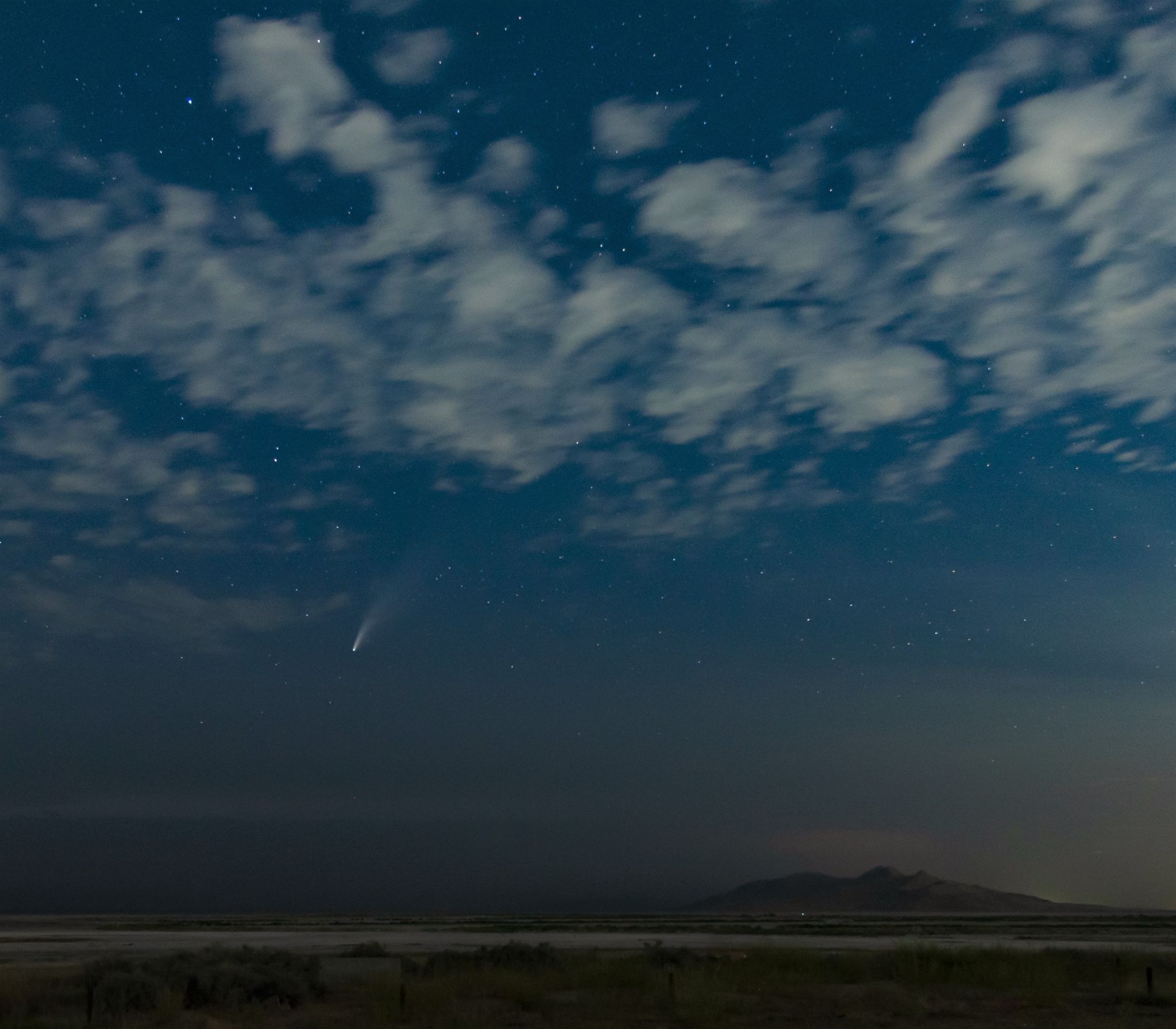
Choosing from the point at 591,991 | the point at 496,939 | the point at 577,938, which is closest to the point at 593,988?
the point at 591,991

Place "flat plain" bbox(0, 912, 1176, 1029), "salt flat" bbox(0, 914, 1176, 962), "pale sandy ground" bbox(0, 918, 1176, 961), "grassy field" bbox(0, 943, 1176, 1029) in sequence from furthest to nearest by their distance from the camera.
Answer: "salt flat" bbox(0, 914, 1176, 962)
"pale sandy ground" bbox(0, 918, 1176, 961)
"flat plain" bbox(0, 912, 1176, 1029)
"grassy field" bbox(0, 943, 1176, 1029)

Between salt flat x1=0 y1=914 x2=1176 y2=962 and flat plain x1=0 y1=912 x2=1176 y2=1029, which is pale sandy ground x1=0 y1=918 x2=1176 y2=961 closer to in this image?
salt flat x1=0 y1=914 x2=1176 y2=962

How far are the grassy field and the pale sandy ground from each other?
6270 mm

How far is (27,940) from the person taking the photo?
72.3m

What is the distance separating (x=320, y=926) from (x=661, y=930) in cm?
3587

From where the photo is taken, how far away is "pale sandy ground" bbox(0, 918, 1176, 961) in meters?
58.4

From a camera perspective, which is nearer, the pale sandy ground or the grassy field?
the grassy field

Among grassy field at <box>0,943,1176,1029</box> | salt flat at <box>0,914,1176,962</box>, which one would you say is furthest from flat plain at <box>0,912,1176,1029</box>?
salt flat at <box>0,914,1176,962</box>

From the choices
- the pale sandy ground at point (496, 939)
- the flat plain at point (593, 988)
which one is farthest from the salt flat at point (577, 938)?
the flat plain at point (593, 988)

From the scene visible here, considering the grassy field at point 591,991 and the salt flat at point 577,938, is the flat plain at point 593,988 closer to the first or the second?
the grassy field at point 591,991

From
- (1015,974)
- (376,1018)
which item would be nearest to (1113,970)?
(1015,974)

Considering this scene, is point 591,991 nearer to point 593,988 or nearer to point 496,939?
point 593,988

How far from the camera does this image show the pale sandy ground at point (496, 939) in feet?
192

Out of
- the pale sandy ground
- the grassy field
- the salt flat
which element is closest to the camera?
the grassy field
